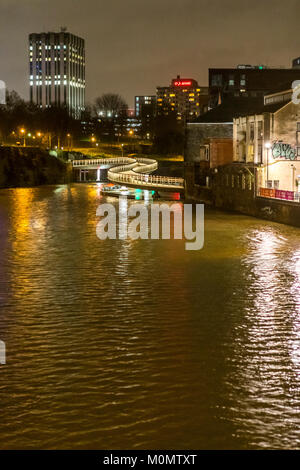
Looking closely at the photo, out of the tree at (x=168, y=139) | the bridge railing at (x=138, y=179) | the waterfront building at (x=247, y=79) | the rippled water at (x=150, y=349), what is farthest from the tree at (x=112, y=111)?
the rippled water at (x=150, y=349)

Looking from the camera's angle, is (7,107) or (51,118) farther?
(51,118)

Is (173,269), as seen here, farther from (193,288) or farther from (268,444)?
(268,444)

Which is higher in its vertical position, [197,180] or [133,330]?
[197,180]

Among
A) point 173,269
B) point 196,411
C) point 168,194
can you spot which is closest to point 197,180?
point 168,194

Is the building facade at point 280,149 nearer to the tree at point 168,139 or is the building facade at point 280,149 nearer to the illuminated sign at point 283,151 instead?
the illuminated sign at point 283,151

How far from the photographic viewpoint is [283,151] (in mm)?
40625

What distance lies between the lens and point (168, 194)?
66812 mm

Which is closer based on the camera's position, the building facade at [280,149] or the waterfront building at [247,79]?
the building facade at [280,149]

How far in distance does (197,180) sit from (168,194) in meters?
9.60

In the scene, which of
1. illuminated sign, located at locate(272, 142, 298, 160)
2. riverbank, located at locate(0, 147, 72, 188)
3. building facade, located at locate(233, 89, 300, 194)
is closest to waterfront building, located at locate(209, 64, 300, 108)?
riverbank, located at locate(0, 147, 72, 188)

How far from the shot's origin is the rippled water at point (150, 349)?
31.4 ft

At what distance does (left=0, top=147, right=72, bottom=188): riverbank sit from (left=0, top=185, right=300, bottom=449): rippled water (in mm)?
54369

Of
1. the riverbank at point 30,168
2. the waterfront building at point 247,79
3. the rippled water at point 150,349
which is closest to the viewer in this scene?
the rippled water at point 150,349

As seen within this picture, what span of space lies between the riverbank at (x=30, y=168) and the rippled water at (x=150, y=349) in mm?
54369
